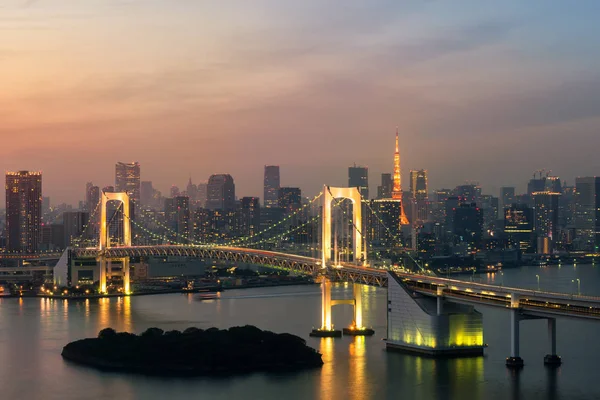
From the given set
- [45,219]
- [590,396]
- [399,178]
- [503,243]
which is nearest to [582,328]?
[590,396]

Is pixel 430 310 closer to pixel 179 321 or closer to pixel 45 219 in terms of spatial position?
pixel 179 321

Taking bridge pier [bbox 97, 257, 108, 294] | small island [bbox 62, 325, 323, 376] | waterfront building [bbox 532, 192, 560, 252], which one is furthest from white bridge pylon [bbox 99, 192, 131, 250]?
waterfront building [bbox 532, 192, 560, 252]

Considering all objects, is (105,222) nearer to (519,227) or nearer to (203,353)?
(203,353)

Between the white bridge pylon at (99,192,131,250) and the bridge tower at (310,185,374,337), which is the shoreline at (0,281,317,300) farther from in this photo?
the bridge tower at (310,185,374,337)

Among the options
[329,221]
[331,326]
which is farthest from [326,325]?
[329,221]

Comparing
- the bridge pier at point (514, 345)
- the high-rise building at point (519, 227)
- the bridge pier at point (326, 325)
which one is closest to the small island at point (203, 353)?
the bridge pier at point (326, 325)
